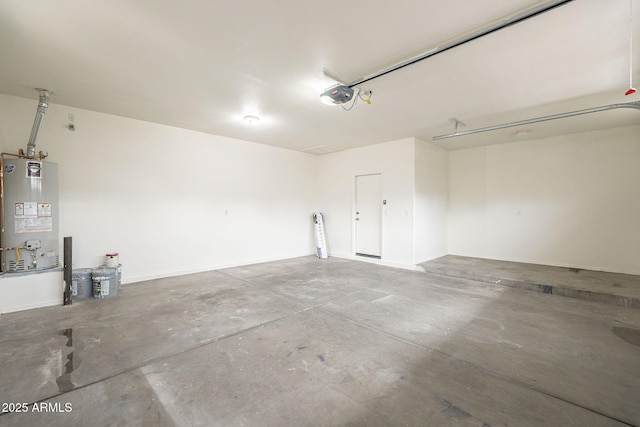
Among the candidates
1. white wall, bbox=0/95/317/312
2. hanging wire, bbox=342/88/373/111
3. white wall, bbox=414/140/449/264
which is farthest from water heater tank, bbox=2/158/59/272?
white wall, bbox=414/140/449/264

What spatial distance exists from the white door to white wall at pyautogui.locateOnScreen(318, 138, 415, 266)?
0.17 metres

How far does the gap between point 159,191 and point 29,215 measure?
1784 millimetres

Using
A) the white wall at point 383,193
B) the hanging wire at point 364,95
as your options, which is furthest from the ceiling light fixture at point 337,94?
the white wall at point 383,193

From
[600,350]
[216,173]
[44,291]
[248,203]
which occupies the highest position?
[216,173]

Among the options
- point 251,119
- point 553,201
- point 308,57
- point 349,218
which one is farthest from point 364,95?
point 553,201

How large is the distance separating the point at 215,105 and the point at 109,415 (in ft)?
12.6

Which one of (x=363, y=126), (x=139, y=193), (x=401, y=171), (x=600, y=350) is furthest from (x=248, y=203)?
(x=600, y=350)

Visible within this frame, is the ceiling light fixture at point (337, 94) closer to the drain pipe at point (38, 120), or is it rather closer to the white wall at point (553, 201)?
the drain pipe at point (38, 120)

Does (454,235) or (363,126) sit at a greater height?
(363,126)

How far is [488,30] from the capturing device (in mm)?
2320

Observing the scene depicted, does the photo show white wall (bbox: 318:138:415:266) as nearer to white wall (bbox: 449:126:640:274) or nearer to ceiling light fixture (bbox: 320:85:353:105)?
white wall (bbox: 449:126:640:274)

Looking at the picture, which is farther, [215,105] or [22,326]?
[215,105]

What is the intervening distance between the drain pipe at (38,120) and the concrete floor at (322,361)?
85.8 inches

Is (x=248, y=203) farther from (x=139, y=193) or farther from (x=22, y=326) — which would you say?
(x=22, y=326)
